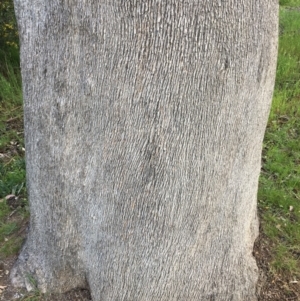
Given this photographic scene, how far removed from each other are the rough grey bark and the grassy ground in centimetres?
56

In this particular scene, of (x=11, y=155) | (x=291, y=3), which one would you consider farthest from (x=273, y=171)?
(x=291, y=3)

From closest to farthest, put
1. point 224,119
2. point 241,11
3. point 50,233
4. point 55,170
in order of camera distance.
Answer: point 241,11 → point 224,119 → point 55,170 → point 50,233

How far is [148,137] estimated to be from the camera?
2041mm

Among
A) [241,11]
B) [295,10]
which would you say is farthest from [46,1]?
[295,10]

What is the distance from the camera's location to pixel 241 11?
6.19ft

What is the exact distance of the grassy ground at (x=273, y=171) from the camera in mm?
3105

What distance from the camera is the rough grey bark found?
1.90 m

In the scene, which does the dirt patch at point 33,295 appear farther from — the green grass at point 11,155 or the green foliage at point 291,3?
the green foliage at point 291,3

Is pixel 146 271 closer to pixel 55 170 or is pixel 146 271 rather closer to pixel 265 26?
pixel 55 170

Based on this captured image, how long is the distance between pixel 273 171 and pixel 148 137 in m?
2.15

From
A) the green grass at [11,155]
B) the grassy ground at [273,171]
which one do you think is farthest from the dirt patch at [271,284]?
the green grass at [11,155]

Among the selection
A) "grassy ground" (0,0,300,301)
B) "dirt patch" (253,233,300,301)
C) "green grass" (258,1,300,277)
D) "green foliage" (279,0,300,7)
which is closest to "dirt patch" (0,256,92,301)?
"grassy ground" (0,0,300,301)

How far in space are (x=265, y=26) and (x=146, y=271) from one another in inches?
49.2

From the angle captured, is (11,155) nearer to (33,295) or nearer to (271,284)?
(33,295)
